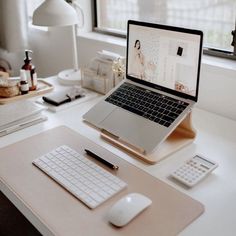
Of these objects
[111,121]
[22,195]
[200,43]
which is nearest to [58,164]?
[22,195]

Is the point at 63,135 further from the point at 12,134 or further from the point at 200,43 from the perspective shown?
the point at 200,43

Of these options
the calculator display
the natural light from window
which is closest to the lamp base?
the natural light from window

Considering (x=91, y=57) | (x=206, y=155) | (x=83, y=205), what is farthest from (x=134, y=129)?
(x=91, y=57)

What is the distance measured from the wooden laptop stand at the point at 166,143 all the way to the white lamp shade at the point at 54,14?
0.57 m

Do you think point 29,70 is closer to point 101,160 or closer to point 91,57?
point 91,57

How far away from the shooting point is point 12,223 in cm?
181

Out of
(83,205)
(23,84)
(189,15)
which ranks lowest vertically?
(83,205)

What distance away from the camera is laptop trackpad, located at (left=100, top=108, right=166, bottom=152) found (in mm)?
1094

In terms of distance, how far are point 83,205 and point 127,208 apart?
125mm

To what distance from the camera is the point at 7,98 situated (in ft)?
4.94

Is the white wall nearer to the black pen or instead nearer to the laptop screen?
the laptop screen

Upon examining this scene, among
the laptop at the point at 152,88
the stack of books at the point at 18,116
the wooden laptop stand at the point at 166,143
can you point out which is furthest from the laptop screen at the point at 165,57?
the stack of books at the point at 18,116

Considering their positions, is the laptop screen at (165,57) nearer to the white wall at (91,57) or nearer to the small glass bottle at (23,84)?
the white wall at (91,57)

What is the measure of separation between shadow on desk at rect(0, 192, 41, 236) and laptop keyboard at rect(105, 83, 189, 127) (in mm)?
848
